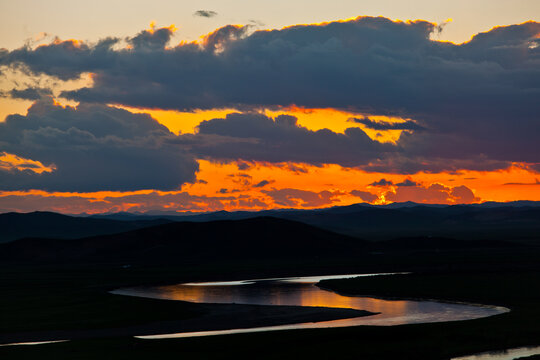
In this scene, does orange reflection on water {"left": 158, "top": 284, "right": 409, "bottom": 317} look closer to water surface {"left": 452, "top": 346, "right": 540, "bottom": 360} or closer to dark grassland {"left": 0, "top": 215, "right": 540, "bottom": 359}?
dark grassland {"left": 0, "top": 215, "right": 540, "bottom": 359}

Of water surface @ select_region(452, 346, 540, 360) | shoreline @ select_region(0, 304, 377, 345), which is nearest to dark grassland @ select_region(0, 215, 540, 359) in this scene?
shoreline @ select_region(0, 304, 377, 345)

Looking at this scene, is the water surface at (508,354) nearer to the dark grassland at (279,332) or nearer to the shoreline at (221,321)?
the dark grassland at (279,332)

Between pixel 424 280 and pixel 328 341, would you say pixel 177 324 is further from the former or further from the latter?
pixel 424 280

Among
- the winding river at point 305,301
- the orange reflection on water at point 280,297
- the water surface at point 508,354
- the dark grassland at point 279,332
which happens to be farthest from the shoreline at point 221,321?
the water surface at point 508,354

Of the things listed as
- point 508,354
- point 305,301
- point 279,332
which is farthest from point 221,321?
point 508,354

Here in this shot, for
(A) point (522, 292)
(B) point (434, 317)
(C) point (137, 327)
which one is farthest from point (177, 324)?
(A) point (522, 292)

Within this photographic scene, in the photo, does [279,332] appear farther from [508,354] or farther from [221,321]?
[508,354]
